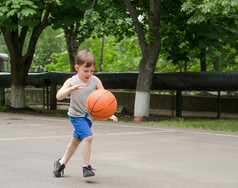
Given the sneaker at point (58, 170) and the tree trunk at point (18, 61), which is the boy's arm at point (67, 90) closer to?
the sneaker at point (58, 170)

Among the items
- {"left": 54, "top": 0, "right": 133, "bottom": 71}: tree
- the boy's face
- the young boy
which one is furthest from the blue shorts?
{"left": 54, "top": 0, "right": 133, "bottom": 71}: tree

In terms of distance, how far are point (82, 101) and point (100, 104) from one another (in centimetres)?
32

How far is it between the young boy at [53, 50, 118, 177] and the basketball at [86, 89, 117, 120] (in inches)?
5.1

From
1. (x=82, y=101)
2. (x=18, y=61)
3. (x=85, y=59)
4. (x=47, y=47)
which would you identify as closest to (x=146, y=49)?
(x=18, y=61)

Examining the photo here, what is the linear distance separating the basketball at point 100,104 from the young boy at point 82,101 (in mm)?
130

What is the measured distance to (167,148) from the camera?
9.33 m

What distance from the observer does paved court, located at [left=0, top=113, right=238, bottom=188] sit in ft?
19.8

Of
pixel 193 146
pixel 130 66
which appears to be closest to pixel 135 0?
pixel 193 146

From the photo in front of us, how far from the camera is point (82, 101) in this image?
607 cm

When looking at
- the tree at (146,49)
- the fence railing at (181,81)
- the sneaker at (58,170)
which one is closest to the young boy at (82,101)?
the sneaker at (58,170)

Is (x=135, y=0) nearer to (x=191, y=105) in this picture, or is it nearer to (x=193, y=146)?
(x=191, y=105)

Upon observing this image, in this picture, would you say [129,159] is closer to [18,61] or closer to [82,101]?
[82,101]

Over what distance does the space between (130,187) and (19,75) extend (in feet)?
54.2

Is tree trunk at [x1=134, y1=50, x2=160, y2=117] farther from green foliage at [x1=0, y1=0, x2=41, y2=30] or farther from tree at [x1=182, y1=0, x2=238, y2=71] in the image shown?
green foliage at [x1=0, y1=0, x2=41, y2=30]
